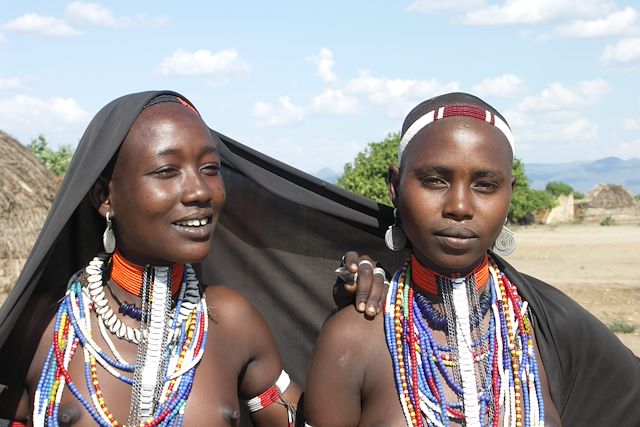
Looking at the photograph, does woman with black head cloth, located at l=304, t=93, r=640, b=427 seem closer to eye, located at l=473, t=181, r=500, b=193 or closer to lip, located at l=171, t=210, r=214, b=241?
eye, located at l=473, t=181, r=500, b=193

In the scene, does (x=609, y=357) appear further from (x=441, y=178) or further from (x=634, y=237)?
(x=634, y=237)

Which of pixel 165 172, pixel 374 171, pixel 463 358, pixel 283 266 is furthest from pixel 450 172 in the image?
pixel 374 171

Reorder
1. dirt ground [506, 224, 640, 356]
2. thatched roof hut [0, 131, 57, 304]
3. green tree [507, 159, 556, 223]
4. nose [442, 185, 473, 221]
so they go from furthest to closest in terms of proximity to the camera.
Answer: green tree [507, 159, 556, 223], dirt ground [506, 224, 640, 356], thatched roof hut [0, 131, 57, 304], nose [442, 185, 473, 221]

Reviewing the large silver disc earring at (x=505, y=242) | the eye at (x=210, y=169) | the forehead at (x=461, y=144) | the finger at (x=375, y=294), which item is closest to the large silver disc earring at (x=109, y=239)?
the eye at (x=210, y=169)

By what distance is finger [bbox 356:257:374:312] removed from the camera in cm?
271

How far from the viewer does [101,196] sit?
8.86 feet

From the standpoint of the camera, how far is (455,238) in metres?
2.52

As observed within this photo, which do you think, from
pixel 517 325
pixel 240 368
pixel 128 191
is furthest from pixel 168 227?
pixel 517 325

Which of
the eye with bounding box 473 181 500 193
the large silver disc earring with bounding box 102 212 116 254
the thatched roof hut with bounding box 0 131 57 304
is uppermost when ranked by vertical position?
the thatched roof hut with bounding box 0 131 57 304

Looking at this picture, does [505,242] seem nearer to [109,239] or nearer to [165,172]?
[165,172]

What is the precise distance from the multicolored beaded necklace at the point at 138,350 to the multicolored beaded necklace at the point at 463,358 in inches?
28.7

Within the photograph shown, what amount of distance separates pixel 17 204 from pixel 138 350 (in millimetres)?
6746

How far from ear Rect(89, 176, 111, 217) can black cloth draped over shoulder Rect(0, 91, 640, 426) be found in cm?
11

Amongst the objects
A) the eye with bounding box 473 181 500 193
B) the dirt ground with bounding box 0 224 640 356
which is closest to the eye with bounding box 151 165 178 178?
the eye with bounding box 473 181 500 193
